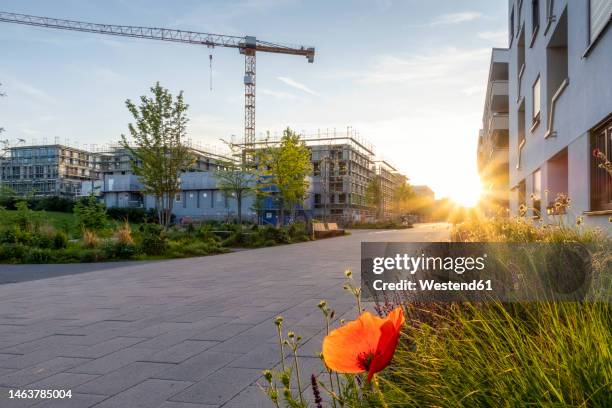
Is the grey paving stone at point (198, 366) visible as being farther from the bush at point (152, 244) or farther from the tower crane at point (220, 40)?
the tower crane at point (220, 40)

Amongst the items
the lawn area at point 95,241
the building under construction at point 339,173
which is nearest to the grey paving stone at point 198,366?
the lawn area at point 95,241

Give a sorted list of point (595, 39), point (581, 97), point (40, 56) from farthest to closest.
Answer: point (40, 56)
point (581, 97)
point (595, 39)

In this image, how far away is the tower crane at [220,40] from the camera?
3228 inches

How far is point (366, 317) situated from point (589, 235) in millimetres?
4161

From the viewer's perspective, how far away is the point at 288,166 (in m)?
32.1

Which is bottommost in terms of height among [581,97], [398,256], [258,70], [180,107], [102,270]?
[102,270]

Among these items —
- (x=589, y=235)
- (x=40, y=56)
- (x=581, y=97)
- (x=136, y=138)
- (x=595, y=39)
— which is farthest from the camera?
(x=136, y=138)

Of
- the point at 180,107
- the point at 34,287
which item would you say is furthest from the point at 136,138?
the point at 34,287

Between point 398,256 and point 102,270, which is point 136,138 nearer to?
point 102,270

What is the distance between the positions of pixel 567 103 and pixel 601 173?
250 cm

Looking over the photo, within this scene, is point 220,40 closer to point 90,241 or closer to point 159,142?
point 159,142

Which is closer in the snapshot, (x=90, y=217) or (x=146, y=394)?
(x=146, y=394)

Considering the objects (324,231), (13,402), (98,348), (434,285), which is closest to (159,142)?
(324,231)

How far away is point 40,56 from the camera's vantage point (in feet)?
50.7
